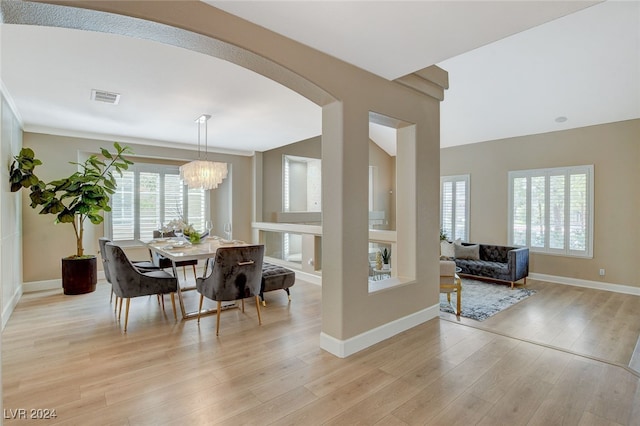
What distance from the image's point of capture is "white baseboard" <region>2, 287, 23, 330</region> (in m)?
3.69

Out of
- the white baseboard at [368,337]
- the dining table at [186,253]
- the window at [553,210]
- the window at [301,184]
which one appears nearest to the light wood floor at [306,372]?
the white baseboard at [368,337]

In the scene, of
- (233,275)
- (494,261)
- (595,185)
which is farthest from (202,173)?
(595,185)

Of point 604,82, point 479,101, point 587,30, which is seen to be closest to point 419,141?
point 587,30

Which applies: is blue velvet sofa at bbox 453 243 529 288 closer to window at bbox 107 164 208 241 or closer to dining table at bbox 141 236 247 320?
dining table at bbox 141 236 247 320

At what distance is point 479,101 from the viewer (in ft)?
19.0

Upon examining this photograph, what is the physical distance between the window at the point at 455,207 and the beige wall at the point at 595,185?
1.27ft

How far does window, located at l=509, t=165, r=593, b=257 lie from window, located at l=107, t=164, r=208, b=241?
6.91 metres

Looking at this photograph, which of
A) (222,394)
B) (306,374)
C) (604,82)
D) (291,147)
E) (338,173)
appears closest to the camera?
(222,394)

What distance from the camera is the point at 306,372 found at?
257cm

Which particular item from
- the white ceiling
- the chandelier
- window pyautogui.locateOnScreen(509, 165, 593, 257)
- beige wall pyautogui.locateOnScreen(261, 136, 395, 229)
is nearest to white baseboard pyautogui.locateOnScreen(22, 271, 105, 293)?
the white ceiling

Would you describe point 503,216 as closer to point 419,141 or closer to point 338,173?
point 419,141

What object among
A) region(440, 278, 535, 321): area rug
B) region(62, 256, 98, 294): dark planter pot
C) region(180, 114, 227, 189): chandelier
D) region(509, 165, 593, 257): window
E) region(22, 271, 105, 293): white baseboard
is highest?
region(180, 114, 227, 189): chandelier

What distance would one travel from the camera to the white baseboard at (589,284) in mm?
5215

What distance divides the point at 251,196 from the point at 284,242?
1.76 meters
